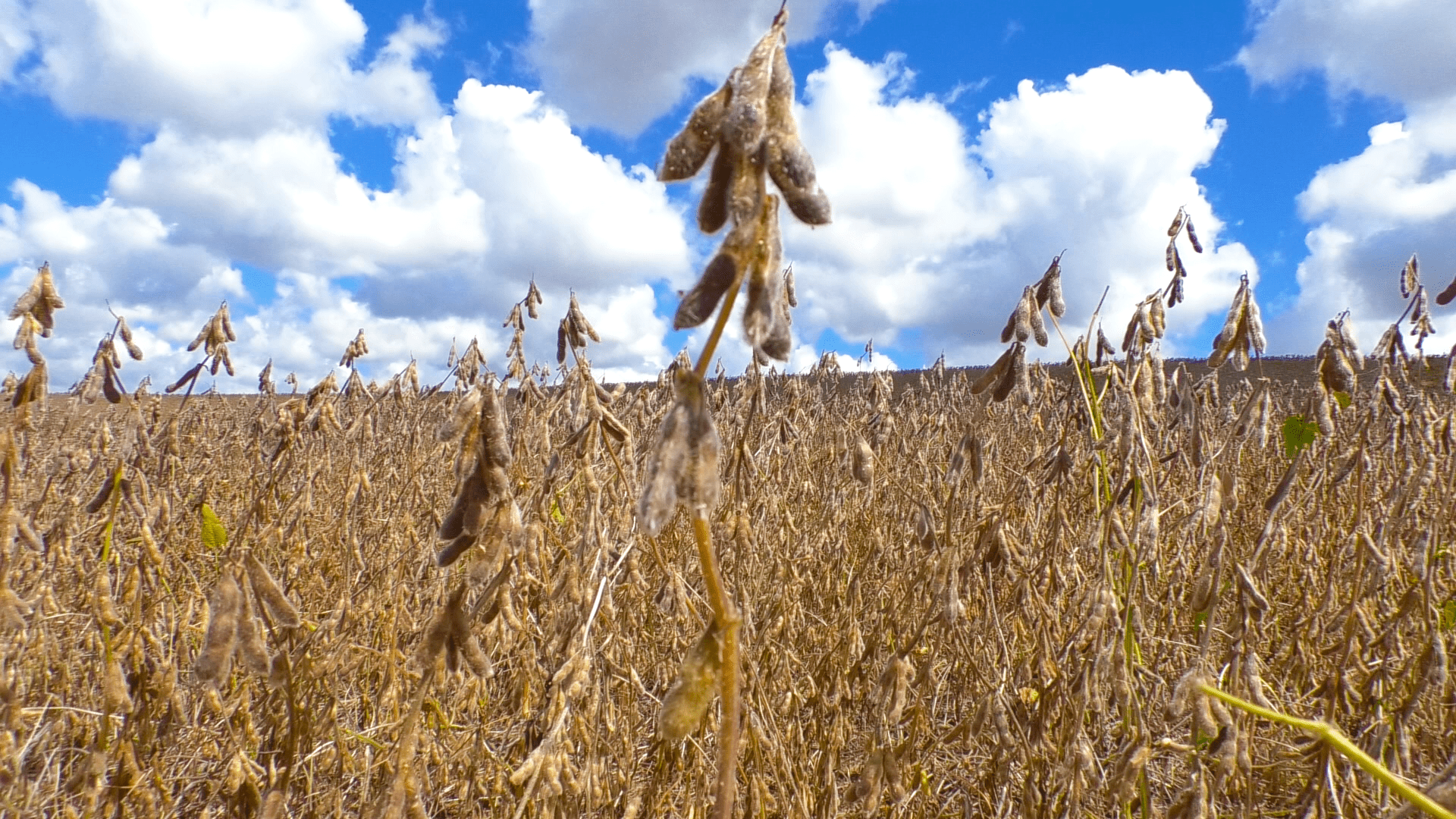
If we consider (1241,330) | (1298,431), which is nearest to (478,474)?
(1241,330)

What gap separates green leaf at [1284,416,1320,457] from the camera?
2.14 m

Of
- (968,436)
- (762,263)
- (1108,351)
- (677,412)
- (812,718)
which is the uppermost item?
(1108,351)

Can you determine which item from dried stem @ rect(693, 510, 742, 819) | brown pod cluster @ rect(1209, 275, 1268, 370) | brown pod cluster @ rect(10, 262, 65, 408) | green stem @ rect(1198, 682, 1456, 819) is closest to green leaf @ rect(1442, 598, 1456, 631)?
brown pod cluster @ rect(1209, 275, 1268, 370)

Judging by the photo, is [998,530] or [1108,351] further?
[1108,351]

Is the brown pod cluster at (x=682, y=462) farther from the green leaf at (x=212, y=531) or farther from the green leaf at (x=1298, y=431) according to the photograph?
the green leaf at (x=212, y=531)

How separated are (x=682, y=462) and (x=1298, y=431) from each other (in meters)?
2.16

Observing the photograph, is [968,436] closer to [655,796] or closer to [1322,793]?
[1322,793]

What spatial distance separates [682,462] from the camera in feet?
2.10

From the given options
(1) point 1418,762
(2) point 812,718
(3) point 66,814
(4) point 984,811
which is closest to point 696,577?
(2) point 812,718

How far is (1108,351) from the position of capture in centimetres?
236

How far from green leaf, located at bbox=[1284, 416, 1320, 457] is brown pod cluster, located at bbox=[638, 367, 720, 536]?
82.2 inches

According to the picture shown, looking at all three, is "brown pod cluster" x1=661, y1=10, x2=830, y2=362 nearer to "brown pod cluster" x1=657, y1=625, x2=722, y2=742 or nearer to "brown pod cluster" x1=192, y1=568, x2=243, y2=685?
"brown pod cluster" x1=657, y1=625, x2=722, y2=742

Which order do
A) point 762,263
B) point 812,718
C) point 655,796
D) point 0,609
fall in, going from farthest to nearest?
point 812,718, point 655,796, point 0,609, point 762,263

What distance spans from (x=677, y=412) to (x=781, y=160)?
21 centimetres
